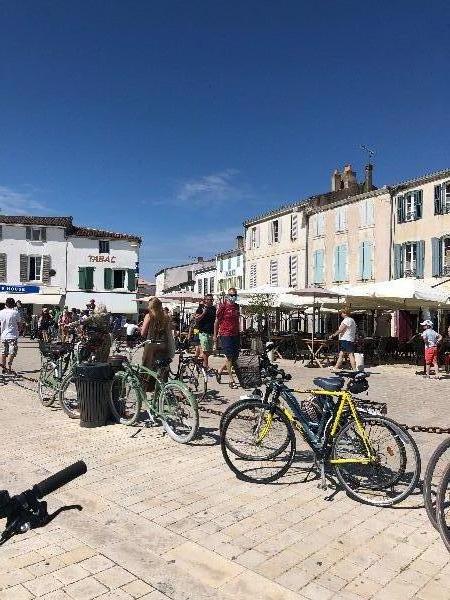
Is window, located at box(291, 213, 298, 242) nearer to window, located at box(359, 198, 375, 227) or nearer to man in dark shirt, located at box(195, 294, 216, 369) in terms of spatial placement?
window, located at box(359, 198, 375, 227)

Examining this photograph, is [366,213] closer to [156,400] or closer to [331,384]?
[156,400]

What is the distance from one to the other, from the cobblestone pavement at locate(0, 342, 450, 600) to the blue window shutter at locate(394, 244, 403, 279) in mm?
23619

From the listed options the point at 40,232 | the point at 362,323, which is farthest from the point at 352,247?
the point at 40,232

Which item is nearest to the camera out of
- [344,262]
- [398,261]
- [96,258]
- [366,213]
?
[398,261]

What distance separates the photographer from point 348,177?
3531 cm

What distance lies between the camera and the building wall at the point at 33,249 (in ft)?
131

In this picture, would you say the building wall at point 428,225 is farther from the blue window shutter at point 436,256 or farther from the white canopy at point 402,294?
the white canopy at point 402,294

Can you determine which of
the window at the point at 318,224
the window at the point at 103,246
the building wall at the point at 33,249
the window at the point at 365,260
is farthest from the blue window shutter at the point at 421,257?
the building wall at the point at 33,249

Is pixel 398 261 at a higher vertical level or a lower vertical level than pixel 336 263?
lower

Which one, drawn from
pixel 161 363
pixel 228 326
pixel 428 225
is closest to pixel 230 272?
pixel 428 225

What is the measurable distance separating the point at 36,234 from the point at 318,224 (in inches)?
860

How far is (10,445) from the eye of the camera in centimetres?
607

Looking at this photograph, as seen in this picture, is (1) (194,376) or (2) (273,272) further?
(2) (273,272)

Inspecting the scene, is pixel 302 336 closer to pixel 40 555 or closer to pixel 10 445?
pixel 10 445
